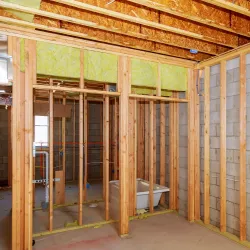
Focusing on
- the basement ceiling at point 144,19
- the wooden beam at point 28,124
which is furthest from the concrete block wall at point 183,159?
the wooden beam at point 28,124

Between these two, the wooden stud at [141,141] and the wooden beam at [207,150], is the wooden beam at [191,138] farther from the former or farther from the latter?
the wooden stud at [141,141]

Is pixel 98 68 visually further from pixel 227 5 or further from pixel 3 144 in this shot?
pixel 3 144

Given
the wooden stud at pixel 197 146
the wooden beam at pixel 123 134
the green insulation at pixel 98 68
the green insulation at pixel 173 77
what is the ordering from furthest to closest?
1. the wooden stud at pixel 197 146
2. the green insulation at pixel 173 77
3. the wooden beam at pixel 123 134
4. the green insulation at pixel 98 68

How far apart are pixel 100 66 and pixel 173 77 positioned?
130 centimetres

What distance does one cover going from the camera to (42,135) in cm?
733

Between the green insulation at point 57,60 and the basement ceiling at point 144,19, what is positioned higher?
the basement ceiling at point 144,19

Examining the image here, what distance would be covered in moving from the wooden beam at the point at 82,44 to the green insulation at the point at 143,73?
8 centimetres

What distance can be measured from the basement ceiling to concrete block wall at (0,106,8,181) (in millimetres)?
4643

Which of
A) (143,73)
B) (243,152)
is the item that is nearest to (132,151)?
(143,73)

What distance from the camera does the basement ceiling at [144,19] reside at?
2.58 m

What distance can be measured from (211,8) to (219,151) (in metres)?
2.11

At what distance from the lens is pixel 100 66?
3551 millimetres

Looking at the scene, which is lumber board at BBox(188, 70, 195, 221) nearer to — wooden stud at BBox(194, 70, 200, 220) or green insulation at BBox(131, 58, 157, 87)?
wooden stud at BBox(194, 70, 200, 220)

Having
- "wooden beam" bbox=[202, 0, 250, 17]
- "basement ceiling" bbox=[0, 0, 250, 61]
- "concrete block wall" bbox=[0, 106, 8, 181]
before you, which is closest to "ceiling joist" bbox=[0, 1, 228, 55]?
"basement ceiling" bbox=[0, 0, 250, 61]
